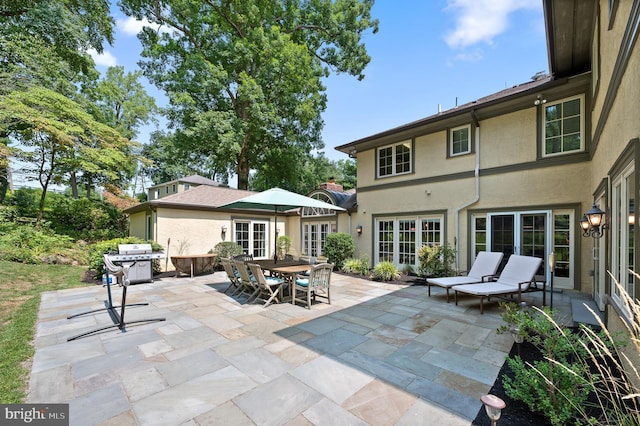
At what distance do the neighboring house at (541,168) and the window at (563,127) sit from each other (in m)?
0.02

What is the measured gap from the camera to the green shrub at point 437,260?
28.1ft

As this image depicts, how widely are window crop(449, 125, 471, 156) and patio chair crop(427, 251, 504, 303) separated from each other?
359cm

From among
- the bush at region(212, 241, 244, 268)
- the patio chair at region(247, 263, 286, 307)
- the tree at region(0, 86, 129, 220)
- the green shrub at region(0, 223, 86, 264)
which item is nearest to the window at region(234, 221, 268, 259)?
the bush at region(212, 241, 244, 268)

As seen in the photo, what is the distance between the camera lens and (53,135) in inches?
447

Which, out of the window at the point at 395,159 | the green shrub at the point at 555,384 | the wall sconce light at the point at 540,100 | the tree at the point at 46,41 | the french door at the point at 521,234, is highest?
the tree at the point at 46,41

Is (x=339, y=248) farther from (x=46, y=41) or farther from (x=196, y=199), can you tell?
(x=46, y=41)

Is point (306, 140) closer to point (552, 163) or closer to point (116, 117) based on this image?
point (552, 163)

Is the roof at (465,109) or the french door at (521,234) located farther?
the roof at (465,109)

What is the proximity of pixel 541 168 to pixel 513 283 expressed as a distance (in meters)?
3.53

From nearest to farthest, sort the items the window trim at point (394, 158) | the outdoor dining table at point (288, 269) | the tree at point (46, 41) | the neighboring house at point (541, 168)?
the neighboring house at point (541, 168)
the outdoor dining table at point (288, 269)
the window trim at point (394, 158)
the tree at point (46, 41)

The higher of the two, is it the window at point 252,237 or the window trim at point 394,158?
the window trim at point 394,158

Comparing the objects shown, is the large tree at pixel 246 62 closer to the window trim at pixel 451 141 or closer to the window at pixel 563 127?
the window trim at pixel 451 141

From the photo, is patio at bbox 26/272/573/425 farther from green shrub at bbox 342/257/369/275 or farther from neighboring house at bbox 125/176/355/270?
neighboring house at bbox 125/176/355/270

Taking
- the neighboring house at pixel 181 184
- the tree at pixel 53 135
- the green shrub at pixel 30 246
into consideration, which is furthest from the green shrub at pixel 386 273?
the neighboring house at pixel 181 184
